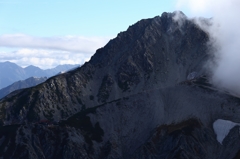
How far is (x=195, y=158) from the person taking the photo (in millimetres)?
190125

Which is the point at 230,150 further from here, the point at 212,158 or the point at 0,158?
the point at 0,158

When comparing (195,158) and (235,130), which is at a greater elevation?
(235,130)

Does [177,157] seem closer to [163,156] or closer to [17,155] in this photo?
[163,156]

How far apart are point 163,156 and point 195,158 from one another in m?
17.4

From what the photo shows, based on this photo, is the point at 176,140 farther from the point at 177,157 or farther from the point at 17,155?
the point at 17,155

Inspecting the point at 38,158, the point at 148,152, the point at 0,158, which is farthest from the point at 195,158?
the point at 0,158

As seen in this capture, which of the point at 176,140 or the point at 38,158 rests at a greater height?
the point at 176,140

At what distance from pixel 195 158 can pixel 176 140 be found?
1466cm

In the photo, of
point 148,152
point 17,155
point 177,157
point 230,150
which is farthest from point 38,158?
point 230,150

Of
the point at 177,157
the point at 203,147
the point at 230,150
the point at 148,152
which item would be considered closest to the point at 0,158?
the point at 148,152

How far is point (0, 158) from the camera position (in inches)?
7746

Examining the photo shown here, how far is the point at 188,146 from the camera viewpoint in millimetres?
195375

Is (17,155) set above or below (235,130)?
below

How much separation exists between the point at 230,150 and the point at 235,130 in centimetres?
1240
